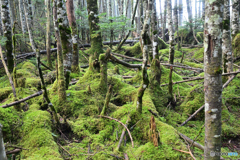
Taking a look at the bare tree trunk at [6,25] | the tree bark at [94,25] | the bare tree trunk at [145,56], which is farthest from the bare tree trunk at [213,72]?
the bare tree trunk at [6,25]

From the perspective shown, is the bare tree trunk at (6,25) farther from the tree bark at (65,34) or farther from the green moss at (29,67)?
the tree bark at (65,34)

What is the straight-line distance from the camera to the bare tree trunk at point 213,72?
2.09 metres

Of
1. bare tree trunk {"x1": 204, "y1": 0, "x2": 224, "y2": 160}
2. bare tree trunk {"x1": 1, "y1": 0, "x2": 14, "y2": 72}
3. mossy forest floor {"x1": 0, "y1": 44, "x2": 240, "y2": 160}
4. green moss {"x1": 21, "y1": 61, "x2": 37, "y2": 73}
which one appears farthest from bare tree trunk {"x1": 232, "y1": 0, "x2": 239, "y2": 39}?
bare tree trunk {"x1": 1, "y1": 0, "x2": 14, "y2": 72}

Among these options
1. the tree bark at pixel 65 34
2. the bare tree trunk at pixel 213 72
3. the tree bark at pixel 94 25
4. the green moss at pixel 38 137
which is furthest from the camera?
the tree bark at pixel 94 25

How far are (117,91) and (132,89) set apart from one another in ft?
1.91

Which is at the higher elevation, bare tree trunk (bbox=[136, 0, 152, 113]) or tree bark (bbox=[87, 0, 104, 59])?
tree bark (bbox=[87, 0, 104, 59])

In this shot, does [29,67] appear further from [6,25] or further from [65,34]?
[65,34]

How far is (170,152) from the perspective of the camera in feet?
9.93

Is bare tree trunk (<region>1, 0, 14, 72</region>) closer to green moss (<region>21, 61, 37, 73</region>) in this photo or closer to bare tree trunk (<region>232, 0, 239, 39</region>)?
green moss (<region>21, 61, 37, 73</region>)

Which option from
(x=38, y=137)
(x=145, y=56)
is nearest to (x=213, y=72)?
(x=145, y=56)

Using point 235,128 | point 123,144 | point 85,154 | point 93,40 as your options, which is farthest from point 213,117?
point 93,40

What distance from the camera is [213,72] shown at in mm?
2148

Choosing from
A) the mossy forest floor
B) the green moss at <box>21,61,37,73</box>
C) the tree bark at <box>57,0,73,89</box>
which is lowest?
the mossy forest floor

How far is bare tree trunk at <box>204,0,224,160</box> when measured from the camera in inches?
82.3
